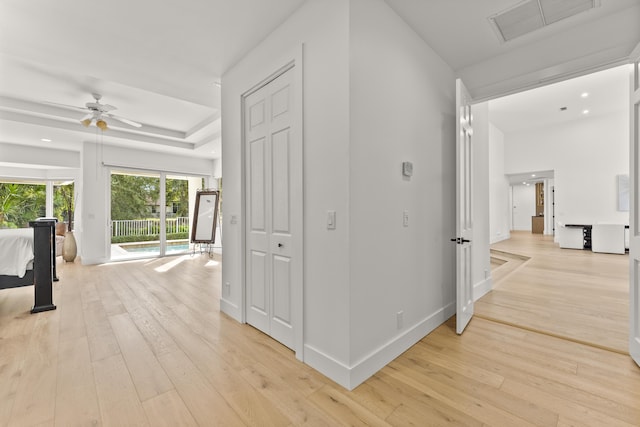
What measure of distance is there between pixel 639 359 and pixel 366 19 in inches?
121

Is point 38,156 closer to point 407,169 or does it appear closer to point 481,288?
point 407,169

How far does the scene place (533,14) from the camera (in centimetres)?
225

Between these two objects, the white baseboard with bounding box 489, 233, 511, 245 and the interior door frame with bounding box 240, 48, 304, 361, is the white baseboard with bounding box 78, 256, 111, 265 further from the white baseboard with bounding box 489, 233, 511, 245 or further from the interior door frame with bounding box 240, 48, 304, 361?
the white baseboard with bounding box 489, 233, 511, 245

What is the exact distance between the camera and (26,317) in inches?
124

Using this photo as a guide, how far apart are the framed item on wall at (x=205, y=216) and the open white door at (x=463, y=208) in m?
6.44

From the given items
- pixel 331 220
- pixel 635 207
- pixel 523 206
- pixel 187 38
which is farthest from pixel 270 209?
pixel 523 206

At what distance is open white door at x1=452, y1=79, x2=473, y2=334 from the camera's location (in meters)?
2.65

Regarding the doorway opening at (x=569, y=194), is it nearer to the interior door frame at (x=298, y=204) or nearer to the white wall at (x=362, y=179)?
the white wall at (x=362, y=179)

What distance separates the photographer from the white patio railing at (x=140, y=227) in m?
7.00

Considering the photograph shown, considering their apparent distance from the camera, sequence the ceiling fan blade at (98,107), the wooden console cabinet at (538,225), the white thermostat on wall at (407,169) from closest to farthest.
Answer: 1. the white thermostat on wall at (407,169)
2. the ceiling fan blade at (98,107)
3. the wooden console cabinet at (538,225)

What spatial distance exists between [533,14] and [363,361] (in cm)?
291

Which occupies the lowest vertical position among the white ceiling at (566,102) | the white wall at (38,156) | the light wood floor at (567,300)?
the light wood floor at (567,300)

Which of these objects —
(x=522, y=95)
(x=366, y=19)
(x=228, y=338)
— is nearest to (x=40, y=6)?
(x=366, y=19)

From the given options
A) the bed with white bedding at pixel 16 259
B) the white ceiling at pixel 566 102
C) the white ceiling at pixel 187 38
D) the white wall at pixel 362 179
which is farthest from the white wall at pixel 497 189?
the bed with white bedding at pixel 16 259
